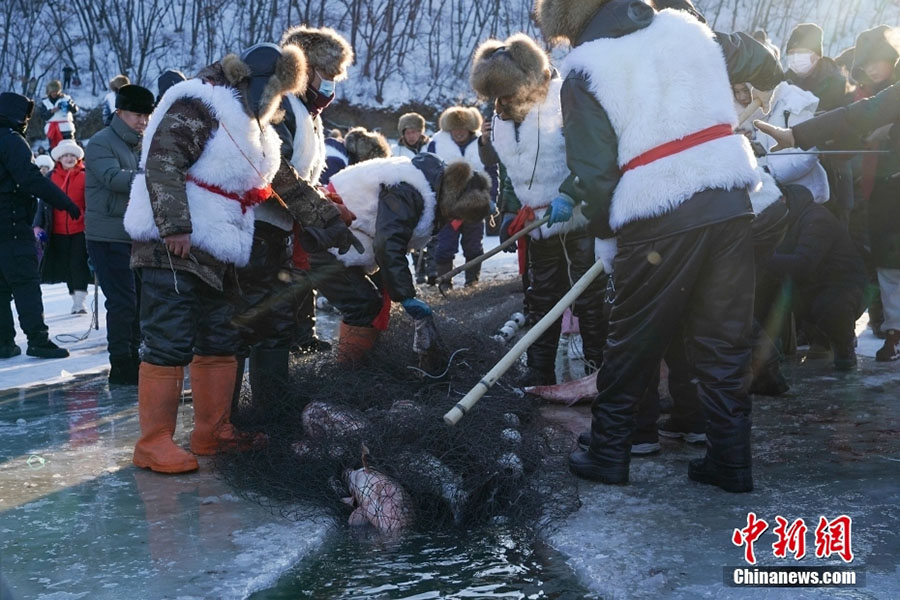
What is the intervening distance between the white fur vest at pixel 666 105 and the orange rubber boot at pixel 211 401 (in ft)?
6.54

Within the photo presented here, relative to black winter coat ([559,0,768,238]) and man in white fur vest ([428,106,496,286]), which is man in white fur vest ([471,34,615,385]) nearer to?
black winter coat ([559,0,768,238])

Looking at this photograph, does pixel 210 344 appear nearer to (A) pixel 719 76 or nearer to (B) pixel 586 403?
(B) pixel 586 403

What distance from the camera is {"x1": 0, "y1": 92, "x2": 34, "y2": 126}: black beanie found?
7.32 metres

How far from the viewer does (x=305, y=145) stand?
5.05 m

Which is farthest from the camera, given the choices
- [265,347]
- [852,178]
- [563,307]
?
[852,178]

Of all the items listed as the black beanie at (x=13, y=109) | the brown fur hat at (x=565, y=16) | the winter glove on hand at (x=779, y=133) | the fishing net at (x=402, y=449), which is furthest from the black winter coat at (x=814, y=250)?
the black beanie at (x=13, y=109)

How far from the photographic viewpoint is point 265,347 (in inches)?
189

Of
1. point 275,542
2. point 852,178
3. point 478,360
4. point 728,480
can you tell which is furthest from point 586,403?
point 852,178

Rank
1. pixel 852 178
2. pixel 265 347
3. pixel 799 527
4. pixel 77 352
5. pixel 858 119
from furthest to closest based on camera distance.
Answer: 1. pixel 77 352
2. pixel 852 178
3. pixel 858 119
4. pixel 265 347
5. pixel 799 527

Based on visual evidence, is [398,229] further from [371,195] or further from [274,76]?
[274,76]

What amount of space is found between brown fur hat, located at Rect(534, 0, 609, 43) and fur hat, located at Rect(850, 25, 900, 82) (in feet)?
11.7

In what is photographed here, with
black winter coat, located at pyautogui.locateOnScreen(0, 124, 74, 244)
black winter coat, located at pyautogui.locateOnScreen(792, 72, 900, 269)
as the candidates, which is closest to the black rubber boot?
black winter coat, located at pyautogui.locateOnScreen(0, 124, 74, 244)

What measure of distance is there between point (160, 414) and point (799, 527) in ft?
8.55

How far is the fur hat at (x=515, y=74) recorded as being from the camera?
5.17 meters
